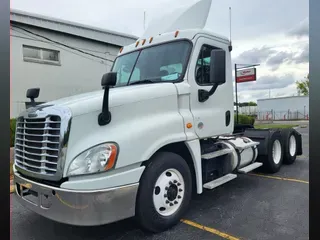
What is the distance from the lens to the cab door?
3537 mm

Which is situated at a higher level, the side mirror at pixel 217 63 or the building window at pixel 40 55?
the building window at pixel 40 55

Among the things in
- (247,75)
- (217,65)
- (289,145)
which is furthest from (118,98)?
(289,145)

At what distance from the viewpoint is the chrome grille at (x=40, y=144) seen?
2.53 metres

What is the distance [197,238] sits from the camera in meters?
2.89

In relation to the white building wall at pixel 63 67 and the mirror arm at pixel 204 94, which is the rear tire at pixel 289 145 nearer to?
the mirror arm at pixel 204 94

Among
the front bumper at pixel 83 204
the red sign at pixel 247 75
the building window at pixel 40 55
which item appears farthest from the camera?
the building window at pixel 40 55

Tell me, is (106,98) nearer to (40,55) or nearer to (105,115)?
(105,115)

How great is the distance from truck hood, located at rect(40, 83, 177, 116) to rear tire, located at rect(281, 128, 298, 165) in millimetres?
4085

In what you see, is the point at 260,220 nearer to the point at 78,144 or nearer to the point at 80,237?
the point at 80,237

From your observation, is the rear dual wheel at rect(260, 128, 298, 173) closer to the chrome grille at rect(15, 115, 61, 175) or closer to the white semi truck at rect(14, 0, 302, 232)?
the white semi truck at rect(14, 0, 302, 232)

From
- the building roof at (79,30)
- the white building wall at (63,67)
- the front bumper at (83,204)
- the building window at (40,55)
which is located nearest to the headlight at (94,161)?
the front bumper at (83,204)

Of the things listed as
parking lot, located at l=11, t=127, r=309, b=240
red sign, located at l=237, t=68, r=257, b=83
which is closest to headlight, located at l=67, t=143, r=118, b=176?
parking lot, located at l=11, t=127, r=309, b=240

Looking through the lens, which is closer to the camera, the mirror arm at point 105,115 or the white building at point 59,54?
the mirror arm at point 105,115

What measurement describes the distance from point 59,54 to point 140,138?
725 centimetres
